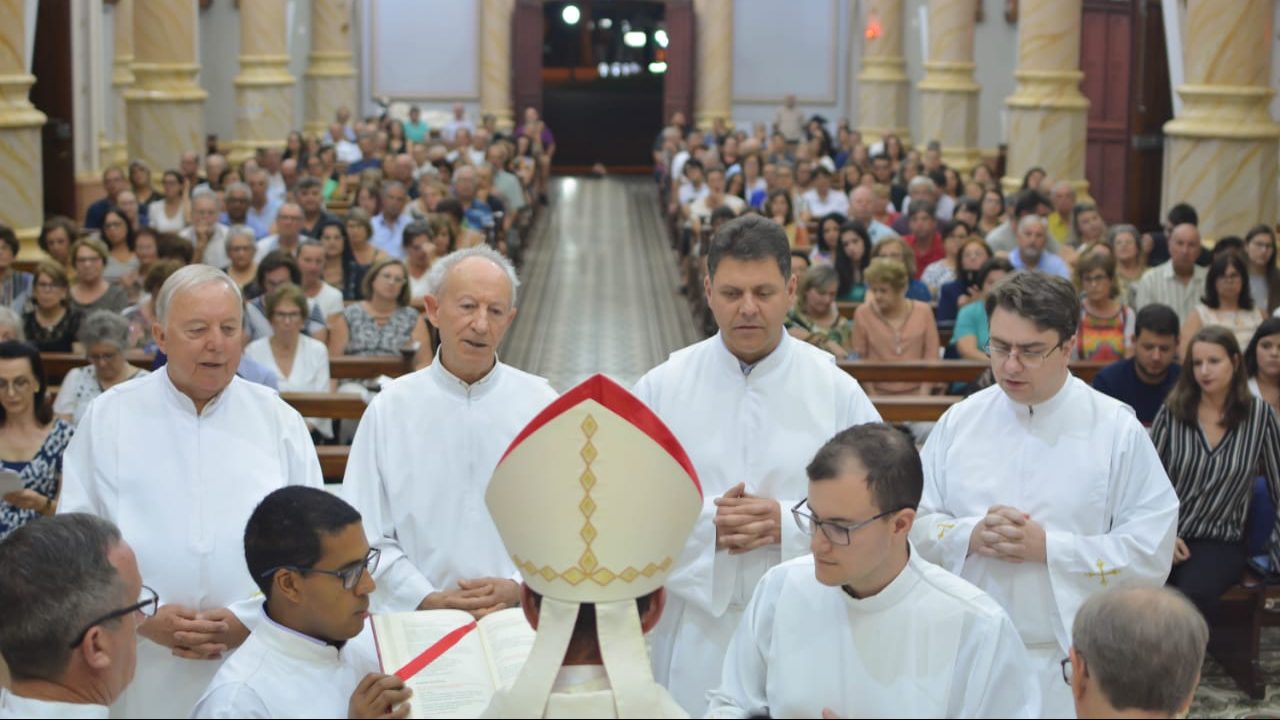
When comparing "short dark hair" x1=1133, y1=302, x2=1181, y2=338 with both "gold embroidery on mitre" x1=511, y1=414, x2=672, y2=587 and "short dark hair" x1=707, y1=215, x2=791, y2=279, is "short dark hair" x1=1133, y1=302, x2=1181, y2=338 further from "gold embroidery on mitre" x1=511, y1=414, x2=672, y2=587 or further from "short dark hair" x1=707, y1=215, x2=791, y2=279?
"gold embroidery on mitre" x1=511, y1=414, x2=672, y2=587

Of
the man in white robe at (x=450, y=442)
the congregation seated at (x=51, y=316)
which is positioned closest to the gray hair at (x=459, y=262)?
the man in white robe at (x=450, y=442)

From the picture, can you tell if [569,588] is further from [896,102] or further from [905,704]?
[896,102]

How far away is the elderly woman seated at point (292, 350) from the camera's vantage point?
798cm

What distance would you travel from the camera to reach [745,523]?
4094mm

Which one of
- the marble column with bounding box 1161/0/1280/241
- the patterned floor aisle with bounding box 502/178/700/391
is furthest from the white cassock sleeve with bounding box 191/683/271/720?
the marble column with bounding box 1161/0/1280/241

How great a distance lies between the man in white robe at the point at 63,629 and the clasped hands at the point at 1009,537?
6.57 feet

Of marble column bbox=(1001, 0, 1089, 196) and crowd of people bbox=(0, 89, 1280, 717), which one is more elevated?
Result: marble column bbox=(1001, 0, 1089, 196)

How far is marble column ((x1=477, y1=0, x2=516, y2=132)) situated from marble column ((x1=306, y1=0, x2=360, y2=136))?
8.10 ft

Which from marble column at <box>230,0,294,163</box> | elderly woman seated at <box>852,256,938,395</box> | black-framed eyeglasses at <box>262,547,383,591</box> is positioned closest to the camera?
black-framed eyeglasses at <box>262,547,383,591</box>

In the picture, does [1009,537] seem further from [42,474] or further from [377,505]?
[42,474]

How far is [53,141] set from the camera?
46.1 ft

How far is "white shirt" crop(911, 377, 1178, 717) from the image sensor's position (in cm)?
409

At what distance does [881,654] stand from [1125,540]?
1.08m

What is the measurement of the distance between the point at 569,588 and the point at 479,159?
55.7 feet
